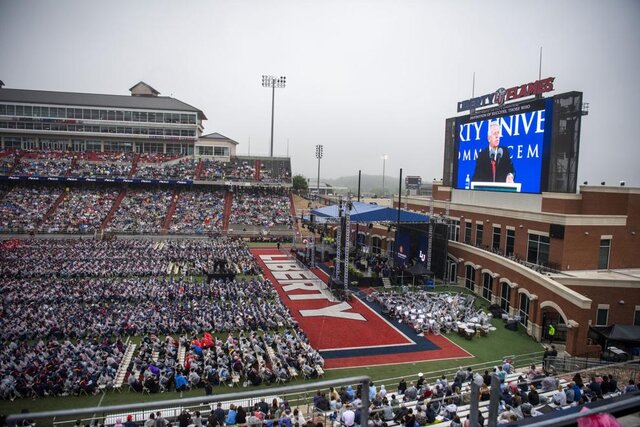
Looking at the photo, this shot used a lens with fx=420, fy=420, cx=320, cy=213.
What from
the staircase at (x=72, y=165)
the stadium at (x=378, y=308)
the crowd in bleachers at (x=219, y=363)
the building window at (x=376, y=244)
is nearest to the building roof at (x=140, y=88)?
the staircase at (x=72, y=165)

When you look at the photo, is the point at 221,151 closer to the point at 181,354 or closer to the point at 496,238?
the point at 496,238

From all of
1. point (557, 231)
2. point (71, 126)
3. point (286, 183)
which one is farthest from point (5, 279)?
point (71, 126)

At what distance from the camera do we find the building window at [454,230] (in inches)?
1531

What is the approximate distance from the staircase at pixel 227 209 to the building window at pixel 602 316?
143ft

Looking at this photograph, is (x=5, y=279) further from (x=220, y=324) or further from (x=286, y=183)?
(x=286, y=183)

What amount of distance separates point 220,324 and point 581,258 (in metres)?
23.1

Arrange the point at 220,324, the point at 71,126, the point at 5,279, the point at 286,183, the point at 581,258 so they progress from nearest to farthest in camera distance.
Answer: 1. the point at 220,324
2. the point at 581,258
3. the point at 5,279
4. the point at 286,183
5. the point at 71,126

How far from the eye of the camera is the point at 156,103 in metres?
80.0

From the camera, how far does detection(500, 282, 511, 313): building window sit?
28.9 m

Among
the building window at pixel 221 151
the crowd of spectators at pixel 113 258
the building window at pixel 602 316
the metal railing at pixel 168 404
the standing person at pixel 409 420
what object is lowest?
the crowd of spectators at pixel 113 258

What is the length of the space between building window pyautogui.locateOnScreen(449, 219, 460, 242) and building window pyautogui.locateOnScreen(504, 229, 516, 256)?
641 cm

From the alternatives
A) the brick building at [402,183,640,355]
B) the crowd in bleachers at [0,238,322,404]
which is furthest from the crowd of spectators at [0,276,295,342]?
the brick building at [402,183,640,355]

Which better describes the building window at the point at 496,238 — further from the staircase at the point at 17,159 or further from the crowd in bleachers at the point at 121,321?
the staircase at the point at 17,159

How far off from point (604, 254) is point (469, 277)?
9.73m
